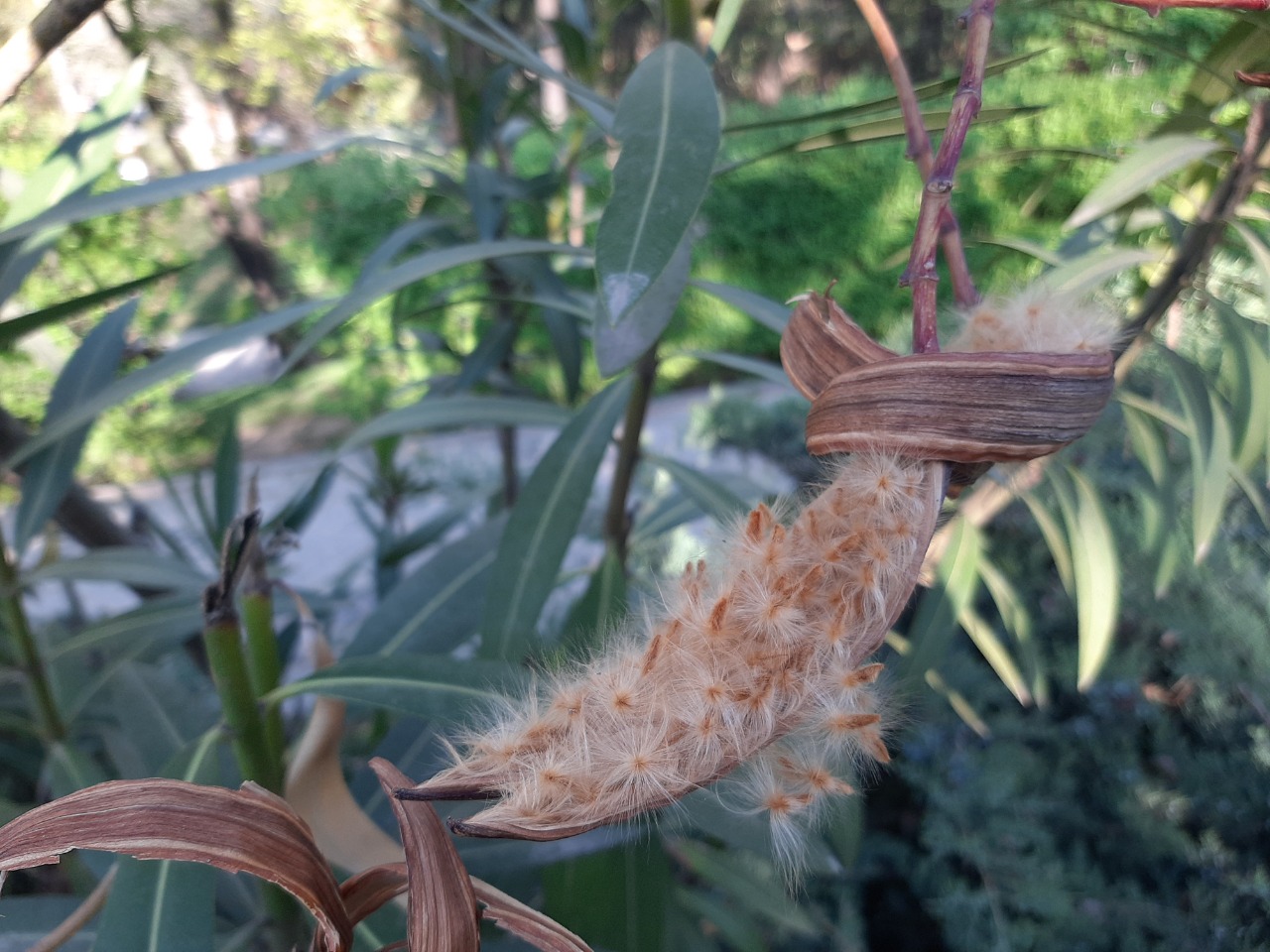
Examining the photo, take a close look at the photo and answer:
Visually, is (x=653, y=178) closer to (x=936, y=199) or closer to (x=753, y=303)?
(x=936, y=199)

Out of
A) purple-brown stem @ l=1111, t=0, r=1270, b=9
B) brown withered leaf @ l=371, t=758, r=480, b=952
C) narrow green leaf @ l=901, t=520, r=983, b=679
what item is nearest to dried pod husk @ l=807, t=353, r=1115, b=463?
purple-brown stem @ l=1111, t=0, r=1270, b=9

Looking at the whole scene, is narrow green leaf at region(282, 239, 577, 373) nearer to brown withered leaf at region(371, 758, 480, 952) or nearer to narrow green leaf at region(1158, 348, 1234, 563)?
brown withered leaf at region(371, 758, 480, 952)

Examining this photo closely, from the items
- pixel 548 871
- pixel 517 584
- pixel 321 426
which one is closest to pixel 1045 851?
pixel 548 871

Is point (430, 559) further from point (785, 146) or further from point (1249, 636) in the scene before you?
point (1249, 636)


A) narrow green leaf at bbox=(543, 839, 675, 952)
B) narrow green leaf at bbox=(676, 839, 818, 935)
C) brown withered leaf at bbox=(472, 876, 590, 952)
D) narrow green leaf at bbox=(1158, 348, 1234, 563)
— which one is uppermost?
brown withered leaf at bbox=(472, 876, 590, 952)

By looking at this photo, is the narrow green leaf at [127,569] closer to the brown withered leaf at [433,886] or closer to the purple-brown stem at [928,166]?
the brown withered leaf at [433,886]

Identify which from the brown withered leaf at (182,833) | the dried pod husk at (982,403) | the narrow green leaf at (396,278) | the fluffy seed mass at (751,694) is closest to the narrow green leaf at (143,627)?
the narrow green leaf at (396,278)

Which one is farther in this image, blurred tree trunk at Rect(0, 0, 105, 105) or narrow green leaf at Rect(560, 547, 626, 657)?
narrow green leaf at Rect(560, 547, 626, 657)
